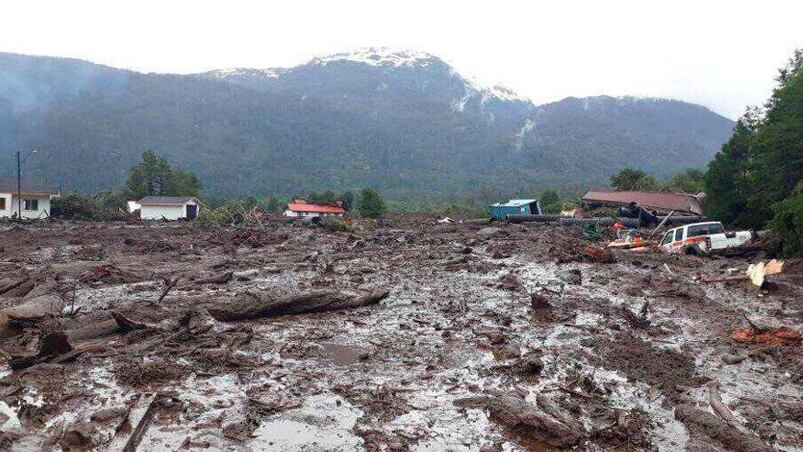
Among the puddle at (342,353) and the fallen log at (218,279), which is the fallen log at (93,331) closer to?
the puddle at (342,353)

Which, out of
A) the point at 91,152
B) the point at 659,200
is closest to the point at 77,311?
the point at 659,200

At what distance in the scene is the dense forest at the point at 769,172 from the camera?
16250 mm

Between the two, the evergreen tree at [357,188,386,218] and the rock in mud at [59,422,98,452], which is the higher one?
the rock in mud at [59,422,98,452]

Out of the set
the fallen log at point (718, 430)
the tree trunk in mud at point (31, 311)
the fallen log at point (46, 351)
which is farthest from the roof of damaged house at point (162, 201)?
the fallen log at point (718, 430)

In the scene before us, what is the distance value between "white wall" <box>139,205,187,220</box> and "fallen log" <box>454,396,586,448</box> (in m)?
46.3

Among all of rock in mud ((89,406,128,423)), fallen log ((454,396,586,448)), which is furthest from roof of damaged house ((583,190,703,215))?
rock in mud ((89,406,128,423))

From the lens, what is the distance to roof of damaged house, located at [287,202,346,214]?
185 feet

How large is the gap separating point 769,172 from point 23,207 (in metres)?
49.3

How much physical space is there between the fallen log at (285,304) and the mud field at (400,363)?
41 millimetres

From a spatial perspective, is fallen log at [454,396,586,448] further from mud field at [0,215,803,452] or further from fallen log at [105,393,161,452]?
fallen log at [105,393,161,452]

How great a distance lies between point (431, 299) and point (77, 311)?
751 centimetres

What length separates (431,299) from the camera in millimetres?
13133

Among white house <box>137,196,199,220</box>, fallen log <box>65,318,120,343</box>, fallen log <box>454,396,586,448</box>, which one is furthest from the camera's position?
white house <box>137,196,199,220</box>

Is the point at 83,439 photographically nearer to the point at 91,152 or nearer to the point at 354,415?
the point at 354,415
